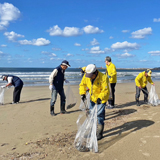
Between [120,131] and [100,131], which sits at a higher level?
[100,131]

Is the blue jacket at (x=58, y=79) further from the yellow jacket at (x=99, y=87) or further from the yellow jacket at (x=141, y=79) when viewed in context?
the yellow jacket at (x=141, y=79)

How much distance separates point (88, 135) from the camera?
313cm

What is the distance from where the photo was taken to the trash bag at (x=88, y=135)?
2990mm

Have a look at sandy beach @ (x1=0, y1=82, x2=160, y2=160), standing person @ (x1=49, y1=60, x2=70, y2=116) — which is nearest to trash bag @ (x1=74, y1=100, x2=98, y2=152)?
sandy beach @ (x1=0, y1=82, x2=160, y2=160)

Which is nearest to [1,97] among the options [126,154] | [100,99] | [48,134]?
[48,134]

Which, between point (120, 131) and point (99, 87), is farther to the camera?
point (120, 131)

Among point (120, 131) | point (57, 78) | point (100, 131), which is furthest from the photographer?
point (57, 78)

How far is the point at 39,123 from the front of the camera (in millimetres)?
4555

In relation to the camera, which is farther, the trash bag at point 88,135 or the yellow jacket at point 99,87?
the yellow jacket at point 99,87

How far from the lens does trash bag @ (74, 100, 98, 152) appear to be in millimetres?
2990

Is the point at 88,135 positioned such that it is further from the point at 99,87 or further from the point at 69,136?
the point at 99,87

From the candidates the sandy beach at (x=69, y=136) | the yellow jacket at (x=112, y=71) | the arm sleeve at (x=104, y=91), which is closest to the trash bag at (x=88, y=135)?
the sandy beach at (x=69, y=136)

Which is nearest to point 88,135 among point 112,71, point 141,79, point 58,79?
point 58,79

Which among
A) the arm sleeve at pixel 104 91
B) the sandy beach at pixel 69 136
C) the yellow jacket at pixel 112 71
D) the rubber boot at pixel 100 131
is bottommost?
the sandy beach at pixel 69 136
